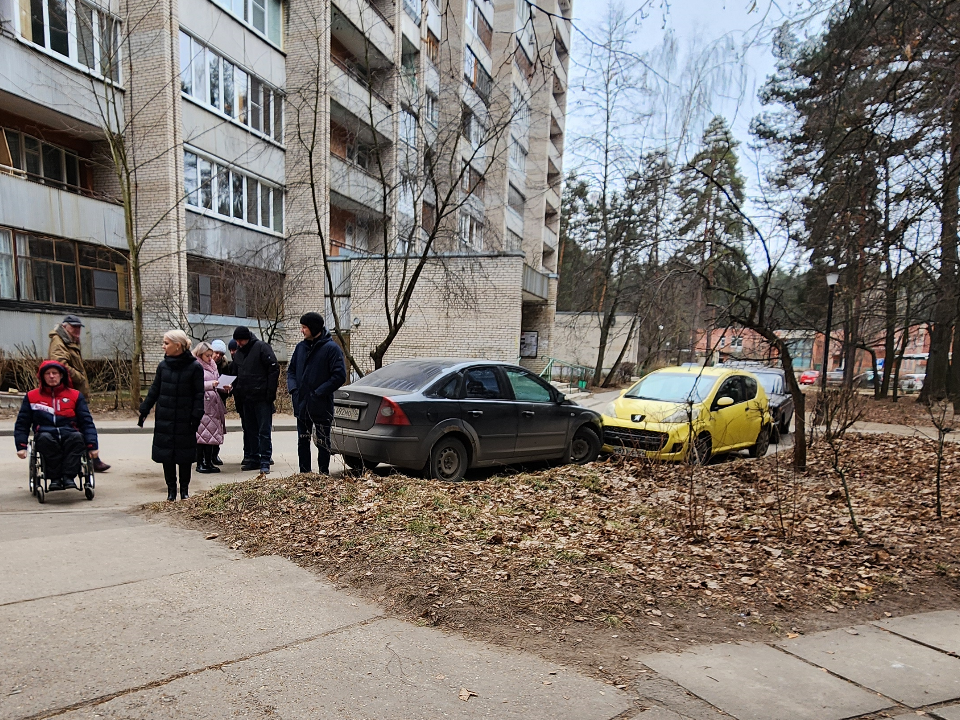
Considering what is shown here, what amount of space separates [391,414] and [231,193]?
16.4 meters

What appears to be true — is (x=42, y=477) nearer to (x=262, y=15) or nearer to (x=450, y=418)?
(x=450, y=418)

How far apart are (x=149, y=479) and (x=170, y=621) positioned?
181 inches

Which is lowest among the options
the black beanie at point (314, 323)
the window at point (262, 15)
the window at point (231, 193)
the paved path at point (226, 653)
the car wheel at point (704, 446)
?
the car wheel at point (704, 446)

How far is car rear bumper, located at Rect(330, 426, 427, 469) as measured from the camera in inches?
247

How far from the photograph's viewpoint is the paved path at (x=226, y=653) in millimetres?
2322

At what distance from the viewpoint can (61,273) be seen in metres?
15.6

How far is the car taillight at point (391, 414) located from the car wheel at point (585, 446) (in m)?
3.05

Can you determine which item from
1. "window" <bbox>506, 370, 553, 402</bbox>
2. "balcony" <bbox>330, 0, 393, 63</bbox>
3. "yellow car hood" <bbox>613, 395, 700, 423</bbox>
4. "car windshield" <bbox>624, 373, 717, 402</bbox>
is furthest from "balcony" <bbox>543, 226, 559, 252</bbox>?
"window" <bbox>506, 370, 553, 402</bbox>

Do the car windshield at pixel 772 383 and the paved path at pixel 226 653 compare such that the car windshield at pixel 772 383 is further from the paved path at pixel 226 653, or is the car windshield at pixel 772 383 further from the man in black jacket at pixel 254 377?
the paved path at pixel 226 653

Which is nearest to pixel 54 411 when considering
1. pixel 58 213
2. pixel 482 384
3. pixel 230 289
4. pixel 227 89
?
pixel 482 384

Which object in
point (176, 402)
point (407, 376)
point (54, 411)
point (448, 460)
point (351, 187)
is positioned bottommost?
point (448, 460)

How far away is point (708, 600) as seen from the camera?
132 inches

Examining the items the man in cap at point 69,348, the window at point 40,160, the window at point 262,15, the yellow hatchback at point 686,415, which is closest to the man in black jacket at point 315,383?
the man in cap at point 69,348

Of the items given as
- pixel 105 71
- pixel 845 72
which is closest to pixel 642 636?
pixel 845 72
